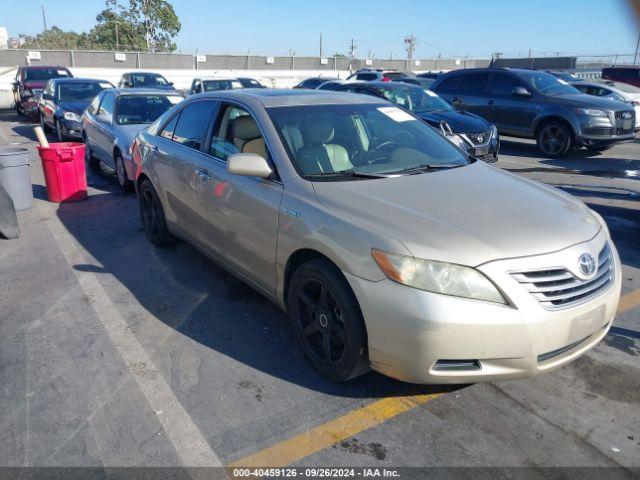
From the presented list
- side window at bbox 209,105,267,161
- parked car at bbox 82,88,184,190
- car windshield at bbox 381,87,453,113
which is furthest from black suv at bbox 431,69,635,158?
side window at bbox 209,105,267,161

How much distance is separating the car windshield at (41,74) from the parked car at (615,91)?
1680 centimetres

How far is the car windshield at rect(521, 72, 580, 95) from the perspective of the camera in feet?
37.3

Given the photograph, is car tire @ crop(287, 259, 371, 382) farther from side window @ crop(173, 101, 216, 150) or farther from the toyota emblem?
side window @ crop(173, 101, 216, 150)

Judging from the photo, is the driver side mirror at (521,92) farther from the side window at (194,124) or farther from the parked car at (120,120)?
the side window at (194,124)

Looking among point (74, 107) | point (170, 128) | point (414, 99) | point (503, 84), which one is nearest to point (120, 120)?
A: point (170, 128)

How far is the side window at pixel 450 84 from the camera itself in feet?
42.2

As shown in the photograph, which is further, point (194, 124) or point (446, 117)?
point (446, 117)

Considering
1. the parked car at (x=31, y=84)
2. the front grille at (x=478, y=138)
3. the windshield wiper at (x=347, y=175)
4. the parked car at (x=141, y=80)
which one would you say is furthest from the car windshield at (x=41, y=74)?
the windshield wiper at (x=347, y=175)

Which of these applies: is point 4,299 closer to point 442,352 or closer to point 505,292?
point 442,352

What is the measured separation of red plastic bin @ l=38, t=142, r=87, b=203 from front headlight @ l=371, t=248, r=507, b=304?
6.19 meters

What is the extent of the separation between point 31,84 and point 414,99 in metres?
13.5

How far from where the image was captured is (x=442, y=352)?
2.57 m

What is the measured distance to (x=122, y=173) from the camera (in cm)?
797

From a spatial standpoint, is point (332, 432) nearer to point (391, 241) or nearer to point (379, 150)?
point (391, 241)
